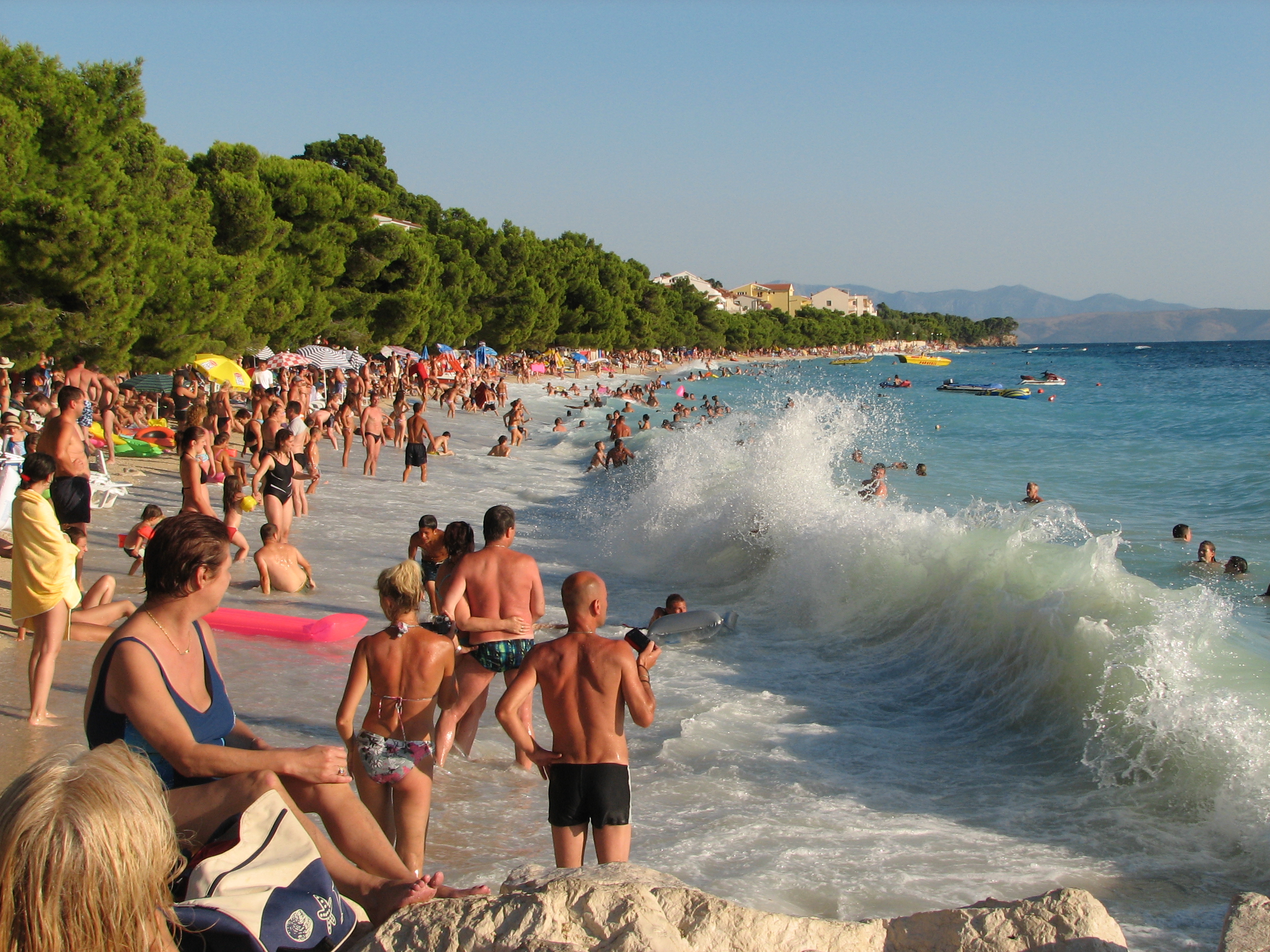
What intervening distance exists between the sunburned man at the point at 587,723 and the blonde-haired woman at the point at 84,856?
73.6 inches

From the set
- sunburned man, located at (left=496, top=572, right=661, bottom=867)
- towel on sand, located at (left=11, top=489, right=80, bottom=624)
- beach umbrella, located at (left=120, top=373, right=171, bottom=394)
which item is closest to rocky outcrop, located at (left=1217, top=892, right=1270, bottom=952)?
sunburned man, located at (left=496, top=572, right=661, bottom=867)

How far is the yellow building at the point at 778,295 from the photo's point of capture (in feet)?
581

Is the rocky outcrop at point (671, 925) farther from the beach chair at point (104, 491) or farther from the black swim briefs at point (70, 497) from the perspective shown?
the beach chair at point (104, 491)

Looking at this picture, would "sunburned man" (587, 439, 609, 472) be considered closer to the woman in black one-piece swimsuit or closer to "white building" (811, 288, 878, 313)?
the woman in black one-piece swimsuit

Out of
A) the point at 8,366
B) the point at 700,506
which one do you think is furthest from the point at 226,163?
the point at 700,506

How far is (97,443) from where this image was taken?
12648mm

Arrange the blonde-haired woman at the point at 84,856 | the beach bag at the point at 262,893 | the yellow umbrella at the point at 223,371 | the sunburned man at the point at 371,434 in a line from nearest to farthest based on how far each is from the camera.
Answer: the blonde-haired woman at the point at 84,856
the beach bag at the point at 262,893
the sunburned man at the point at 371,434
the yellow umbrella at the point at 223,371

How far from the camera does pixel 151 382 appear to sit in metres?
21.0

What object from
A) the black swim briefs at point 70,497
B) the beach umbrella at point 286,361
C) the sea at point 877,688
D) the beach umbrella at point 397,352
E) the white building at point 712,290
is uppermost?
the white building at point 712,290

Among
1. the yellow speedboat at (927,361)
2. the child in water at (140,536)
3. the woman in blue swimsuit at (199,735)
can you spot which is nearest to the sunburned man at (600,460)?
the child in water at (140,536)

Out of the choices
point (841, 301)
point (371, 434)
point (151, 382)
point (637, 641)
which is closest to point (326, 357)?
point (151, 382)

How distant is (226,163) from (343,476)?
56.7 feet

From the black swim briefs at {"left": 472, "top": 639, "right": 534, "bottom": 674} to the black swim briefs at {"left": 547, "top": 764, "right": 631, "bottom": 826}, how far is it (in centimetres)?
141

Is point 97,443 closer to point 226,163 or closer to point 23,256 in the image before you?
point 23,256
